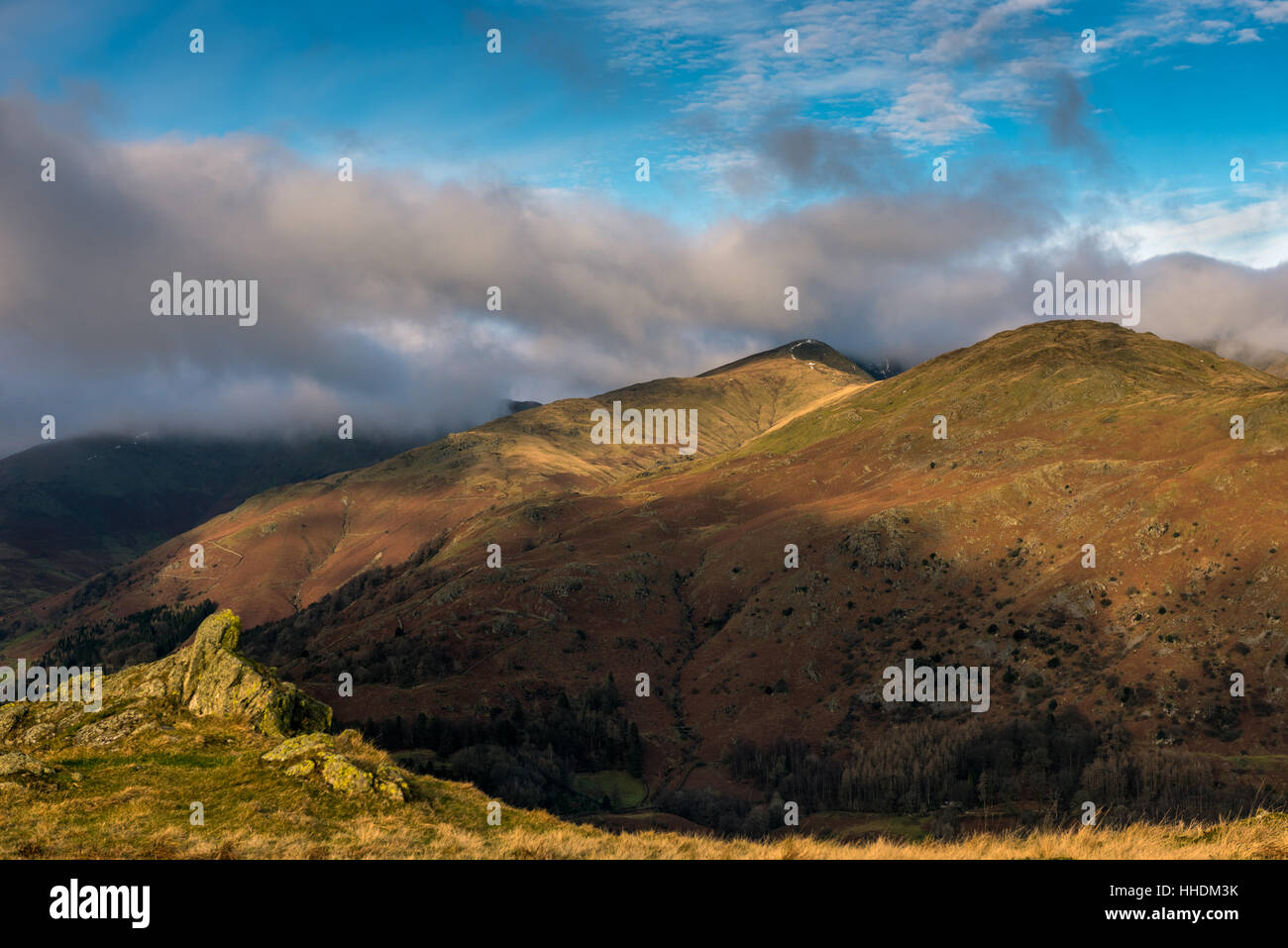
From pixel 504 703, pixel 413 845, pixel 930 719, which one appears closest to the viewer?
pixel 413 845

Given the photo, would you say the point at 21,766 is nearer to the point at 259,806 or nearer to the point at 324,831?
the point at 259,806

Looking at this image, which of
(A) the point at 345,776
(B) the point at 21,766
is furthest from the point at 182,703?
(A) the point at 345,776

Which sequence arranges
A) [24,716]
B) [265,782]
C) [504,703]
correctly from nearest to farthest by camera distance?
1. [265,782]
2. [24,716]
3. [504,703]

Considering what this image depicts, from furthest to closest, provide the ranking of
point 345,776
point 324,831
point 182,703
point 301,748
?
1. point 182,703
2. point 301,748
3. point 345,776
4. point 324,831

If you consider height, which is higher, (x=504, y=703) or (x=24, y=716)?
(x=24, y=716)

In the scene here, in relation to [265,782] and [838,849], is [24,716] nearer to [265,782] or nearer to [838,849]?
[265,782]

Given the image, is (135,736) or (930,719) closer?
Result: (135,736)

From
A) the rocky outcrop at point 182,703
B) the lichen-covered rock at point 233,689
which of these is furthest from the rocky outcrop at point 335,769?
the lichen-covered rock at point 233,689
